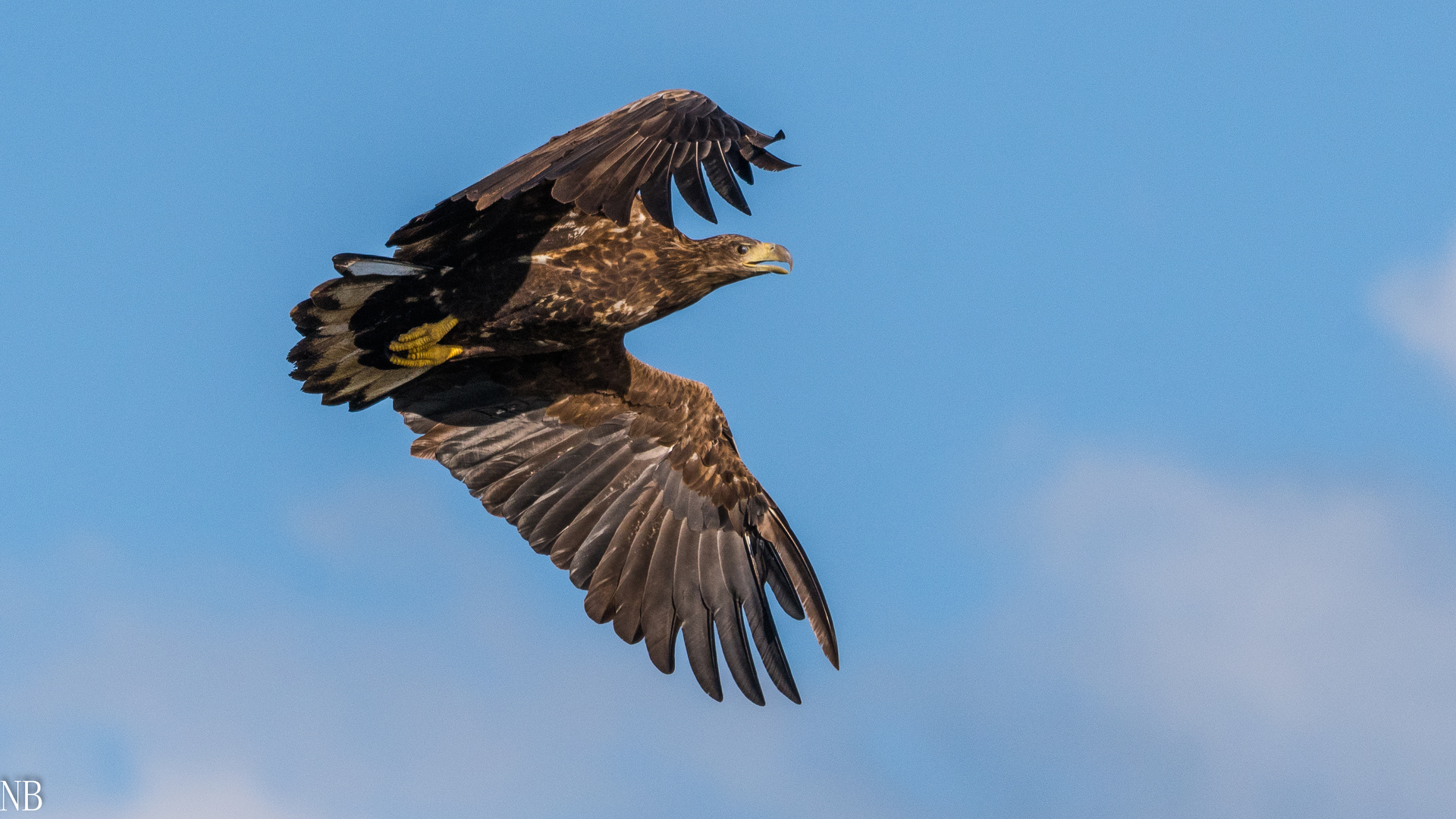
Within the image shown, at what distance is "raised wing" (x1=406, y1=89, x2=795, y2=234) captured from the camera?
31.9 ft

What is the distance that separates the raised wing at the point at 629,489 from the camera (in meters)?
12.4

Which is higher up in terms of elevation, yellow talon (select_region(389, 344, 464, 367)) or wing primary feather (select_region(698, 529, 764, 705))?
wing primary feather (select_region(698, 529, 764, 705))

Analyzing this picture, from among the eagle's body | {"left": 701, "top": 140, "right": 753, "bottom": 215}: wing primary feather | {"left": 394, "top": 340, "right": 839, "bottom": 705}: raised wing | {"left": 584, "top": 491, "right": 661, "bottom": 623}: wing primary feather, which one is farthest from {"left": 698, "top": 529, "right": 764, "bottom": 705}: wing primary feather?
{"left": 701, "top": 140, "right": 753, "bottom": 215}: wing primary feather

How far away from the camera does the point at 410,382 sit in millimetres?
12453

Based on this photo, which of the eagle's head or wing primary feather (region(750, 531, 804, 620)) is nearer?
the eagle's head

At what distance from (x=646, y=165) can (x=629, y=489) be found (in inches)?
139

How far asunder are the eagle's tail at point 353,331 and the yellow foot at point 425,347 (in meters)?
0.09

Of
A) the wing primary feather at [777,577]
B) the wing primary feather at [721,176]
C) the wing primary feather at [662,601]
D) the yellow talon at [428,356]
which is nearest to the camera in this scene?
the wing primary feather at [721,176]

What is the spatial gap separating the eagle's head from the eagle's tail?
1.72m

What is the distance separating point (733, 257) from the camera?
1141cm

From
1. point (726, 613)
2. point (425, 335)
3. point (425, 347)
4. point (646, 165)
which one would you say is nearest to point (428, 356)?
point (425, 347)

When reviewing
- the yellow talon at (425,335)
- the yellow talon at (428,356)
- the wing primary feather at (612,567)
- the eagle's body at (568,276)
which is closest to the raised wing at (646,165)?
the eagle's body at (568,276)

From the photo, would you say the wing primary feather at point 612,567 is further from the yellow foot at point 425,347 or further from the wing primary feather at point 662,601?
the yellow foot at point 425,347

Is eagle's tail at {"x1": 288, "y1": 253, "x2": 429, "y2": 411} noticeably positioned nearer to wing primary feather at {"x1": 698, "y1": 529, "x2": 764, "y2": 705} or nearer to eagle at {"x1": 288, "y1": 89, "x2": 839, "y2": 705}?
eagle at {"x1": 288, "y1": 89, "x2": 839, "y2": 705}
